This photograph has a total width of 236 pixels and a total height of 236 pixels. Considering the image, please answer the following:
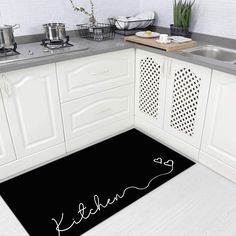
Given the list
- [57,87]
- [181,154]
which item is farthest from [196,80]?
[57,87]

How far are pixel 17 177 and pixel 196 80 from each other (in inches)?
56.4

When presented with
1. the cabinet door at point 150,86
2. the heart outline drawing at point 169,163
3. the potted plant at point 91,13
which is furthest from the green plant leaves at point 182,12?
the heart outline drawing at point 169,163

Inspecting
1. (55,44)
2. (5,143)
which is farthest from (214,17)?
(5,143)

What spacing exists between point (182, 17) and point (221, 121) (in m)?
0.98

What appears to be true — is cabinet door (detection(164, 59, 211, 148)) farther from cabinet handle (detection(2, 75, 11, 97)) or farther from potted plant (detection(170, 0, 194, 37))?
cabinet handle (detection(2, 75, 11, 97))

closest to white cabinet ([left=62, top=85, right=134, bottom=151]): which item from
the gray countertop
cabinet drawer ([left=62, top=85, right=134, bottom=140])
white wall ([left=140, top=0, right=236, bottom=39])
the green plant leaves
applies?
cabinet drawer ([left=62, top=85, right=134, bottom=140])

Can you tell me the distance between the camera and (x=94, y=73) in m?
1.94

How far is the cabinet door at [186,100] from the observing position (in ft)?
5.69

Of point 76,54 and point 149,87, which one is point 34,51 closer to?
point 76,54

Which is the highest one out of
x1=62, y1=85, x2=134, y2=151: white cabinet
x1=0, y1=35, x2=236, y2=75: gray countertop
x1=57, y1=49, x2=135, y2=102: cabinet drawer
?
x1=0, y1=35, x2=236, y2=75: gray countertop

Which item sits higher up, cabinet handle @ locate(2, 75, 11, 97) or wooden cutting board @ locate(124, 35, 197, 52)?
wooden cutting board @ locate(124, 35, 197, 52)

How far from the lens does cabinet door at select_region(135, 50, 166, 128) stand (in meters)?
2.00

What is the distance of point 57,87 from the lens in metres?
1.79

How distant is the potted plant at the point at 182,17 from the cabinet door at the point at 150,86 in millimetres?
411
